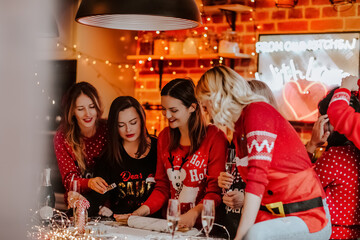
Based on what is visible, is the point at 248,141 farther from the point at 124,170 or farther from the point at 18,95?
the point at 18,95

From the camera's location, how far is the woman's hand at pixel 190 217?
235cm

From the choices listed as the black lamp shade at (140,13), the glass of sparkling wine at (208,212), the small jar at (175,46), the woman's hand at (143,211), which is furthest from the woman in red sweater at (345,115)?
the small jar at (175,46)

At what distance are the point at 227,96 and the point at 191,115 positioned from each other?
0.79 meters

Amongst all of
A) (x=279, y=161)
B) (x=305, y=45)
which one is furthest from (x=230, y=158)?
(x=305, y=45)

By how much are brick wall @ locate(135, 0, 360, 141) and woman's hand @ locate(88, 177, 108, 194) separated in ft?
7.61

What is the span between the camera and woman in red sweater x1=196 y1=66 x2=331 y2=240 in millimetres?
1869

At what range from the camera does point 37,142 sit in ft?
1.44

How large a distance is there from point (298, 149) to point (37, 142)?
169cm

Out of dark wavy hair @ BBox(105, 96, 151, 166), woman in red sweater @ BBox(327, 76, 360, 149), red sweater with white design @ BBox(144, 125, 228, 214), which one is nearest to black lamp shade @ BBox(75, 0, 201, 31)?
dark wavy hair @ BBox(105, 96, 151, 166)

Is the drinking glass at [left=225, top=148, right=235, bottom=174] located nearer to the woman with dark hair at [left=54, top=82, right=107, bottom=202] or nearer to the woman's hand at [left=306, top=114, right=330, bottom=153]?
the woman's hand at [left=306, top=114, right=330, bottom=153]

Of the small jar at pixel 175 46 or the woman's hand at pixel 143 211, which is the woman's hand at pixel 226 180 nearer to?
the woman's hand at pixel 143 211

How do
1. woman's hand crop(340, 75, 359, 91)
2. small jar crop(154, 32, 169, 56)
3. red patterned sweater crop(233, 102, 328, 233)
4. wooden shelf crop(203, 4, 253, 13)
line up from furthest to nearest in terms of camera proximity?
small jar crop(154, 32, 169, 56) < wooden shelf crop(203, 4, 253, 13) < woman's hand crop(340, 75, 359, 91) < red patterned sweater crop(233, 102, 328, 233)

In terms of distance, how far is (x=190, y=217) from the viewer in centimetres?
240

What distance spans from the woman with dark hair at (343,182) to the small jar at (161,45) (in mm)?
2633
